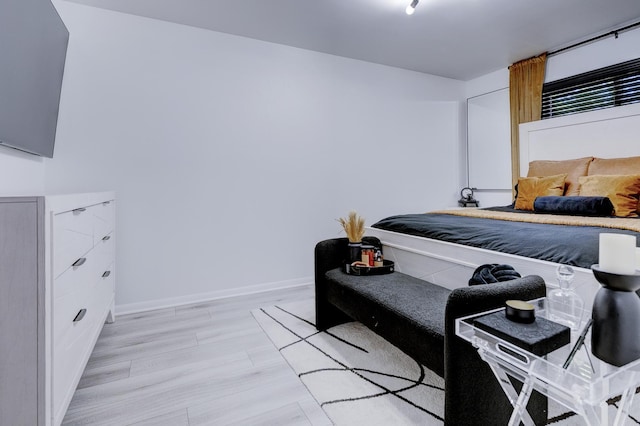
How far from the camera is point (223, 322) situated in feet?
7.55

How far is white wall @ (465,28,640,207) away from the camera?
2.82m

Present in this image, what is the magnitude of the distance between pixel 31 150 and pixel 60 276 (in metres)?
1.15

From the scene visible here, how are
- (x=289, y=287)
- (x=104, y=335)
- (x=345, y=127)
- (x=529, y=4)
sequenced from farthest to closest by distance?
(x=345, y=127) < (x=289, y=287) < (x=529, y=4) < (x=104, y=335)

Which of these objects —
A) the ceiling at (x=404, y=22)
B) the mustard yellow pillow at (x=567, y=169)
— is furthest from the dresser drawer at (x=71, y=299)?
the mustard yellow pillow at (x=567, y=169)

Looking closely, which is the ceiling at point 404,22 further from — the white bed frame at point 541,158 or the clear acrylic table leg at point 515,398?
the clear acrylic table leg at point 515,398

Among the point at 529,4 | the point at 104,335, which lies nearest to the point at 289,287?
the point at 104,335

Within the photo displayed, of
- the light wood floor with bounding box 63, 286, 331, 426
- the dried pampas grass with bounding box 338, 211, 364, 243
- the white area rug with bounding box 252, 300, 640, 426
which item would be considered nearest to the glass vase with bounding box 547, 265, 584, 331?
the white area rug with bounding box 252, 300, 640, 426

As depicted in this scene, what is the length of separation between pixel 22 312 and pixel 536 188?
11.0 feet

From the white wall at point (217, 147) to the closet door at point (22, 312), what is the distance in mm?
1621

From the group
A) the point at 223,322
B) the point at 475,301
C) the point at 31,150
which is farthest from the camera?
the point at 223,322

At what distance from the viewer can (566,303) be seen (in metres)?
1.07

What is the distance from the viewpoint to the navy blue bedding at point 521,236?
136cm

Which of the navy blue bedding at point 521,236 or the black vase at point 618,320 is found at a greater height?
the navy blue bedding at point 521,236

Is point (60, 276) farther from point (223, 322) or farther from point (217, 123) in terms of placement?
point (217, 123)
